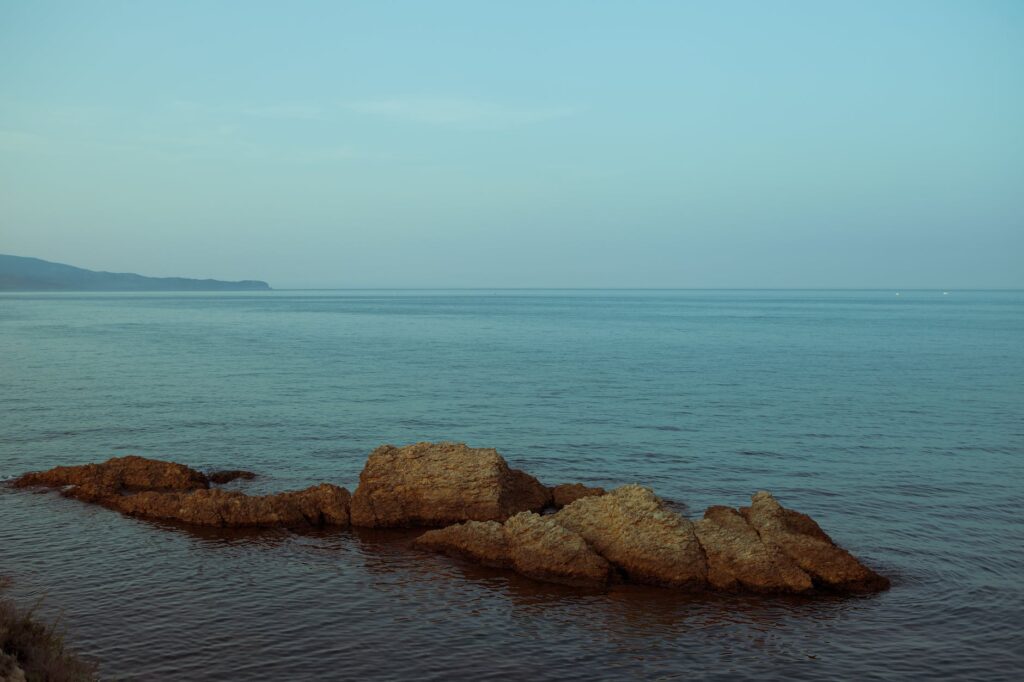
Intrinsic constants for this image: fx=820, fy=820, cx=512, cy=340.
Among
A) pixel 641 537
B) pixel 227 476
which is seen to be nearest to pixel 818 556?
pixel 641 537

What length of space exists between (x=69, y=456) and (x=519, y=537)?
982 inches

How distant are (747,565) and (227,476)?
21.8m

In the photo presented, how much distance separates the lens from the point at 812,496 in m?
32.8

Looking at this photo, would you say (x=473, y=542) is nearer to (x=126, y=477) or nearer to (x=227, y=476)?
(x=227, y=476)

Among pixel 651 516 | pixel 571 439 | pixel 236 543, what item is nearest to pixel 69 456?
pixel 236 543

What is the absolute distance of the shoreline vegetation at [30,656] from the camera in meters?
12.5

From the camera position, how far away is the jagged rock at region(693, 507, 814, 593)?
2338cm

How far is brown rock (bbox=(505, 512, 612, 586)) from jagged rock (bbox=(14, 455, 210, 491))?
1486cm

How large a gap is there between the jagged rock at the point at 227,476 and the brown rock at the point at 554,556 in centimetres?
1461

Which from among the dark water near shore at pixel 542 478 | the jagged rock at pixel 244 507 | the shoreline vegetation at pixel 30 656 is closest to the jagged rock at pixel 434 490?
the jagged rock at pixel 244 507

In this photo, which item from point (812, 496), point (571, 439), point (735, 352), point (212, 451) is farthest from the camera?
point (735, 352)

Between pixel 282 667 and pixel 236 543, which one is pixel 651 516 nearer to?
pixel 282 667

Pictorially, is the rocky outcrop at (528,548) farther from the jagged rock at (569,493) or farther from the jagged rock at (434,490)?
the jagged rock at (569,493)

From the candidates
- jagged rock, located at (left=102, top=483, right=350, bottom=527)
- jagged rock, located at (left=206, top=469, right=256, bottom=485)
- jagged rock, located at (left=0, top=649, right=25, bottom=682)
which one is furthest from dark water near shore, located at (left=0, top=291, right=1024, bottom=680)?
jagged rock, located at (left=0, top=649, right=25, bottom=682)
